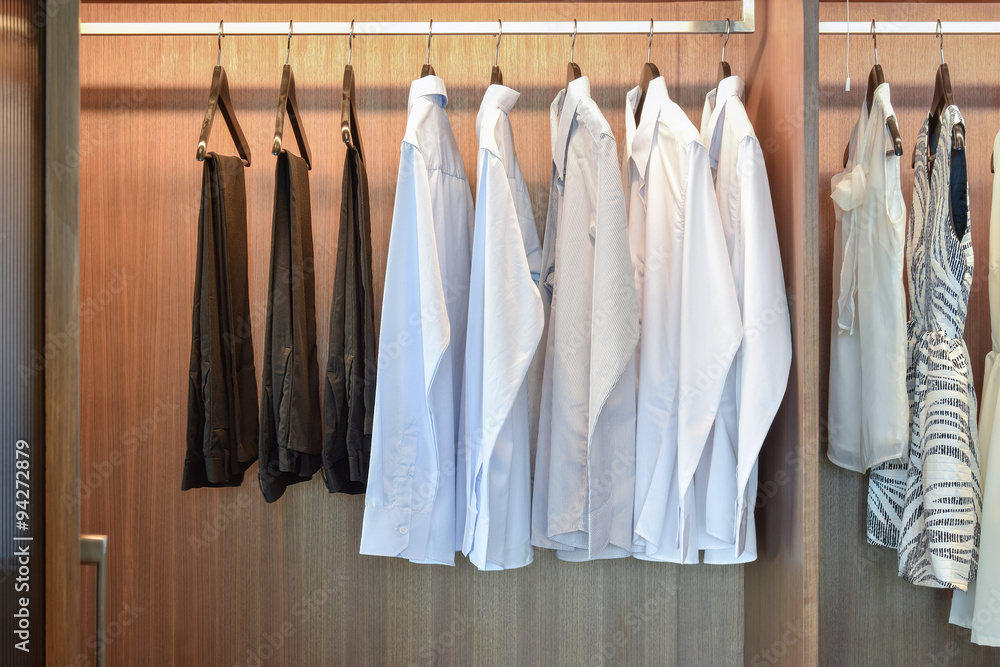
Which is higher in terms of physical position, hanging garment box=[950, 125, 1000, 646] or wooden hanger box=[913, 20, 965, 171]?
wooden hanger box=[913, 20, 965, 171]

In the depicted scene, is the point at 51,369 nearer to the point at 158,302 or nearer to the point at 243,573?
the point at 158,302

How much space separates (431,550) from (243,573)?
594 mm

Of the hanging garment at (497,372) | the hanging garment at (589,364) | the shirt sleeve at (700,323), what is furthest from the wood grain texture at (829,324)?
the hanging garment at (497,372)

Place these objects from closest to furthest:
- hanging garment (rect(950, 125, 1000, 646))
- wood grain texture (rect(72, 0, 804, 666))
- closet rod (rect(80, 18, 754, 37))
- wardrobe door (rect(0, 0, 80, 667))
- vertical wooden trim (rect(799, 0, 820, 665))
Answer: wardrobe door (rect(0, 0, 80, 667)) → vertical wooden trim (rect(799, 0, 820, 665)) → hanging garment (rect(950, 125, 1000, 646)) → closet rod (rect(80, 18, 754, 37)) → wood grain texture (rect(72, 0, 804, 666))

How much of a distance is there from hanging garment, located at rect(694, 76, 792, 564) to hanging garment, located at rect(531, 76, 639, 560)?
0.56ft

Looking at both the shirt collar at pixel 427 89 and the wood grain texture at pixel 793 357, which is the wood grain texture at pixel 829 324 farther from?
the shirt collar at pixel 427 89

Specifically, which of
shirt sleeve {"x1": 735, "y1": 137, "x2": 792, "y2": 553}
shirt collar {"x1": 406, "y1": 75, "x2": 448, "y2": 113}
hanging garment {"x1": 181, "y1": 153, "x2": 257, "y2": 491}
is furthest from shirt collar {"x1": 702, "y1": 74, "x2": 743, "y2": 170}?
hanging garment {"x1": 181, "y1": 153, "x2": 257, "y2": 491}

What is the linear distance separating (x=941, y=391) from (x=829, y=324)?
35 cm

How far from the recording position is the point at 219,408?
1.33 metres

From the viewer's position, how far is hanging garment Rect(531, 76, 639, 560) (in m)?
1.21

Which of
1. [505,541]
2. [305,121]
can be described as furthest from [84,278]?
[505,541]

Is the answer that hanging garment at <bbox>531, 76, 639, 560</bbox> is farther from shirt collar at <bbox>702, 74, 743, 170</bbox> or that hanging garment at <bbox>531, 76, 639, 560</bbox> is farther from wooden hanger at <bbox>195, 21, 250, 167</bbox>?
wooden hanger at <bbox>195, 21, 250, 167</bbox>

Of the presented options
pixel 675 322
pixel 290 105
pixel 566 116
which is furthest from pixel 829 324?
pixel 290 105

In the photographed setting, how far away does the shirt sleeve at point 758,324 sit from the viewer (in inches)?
47.9
